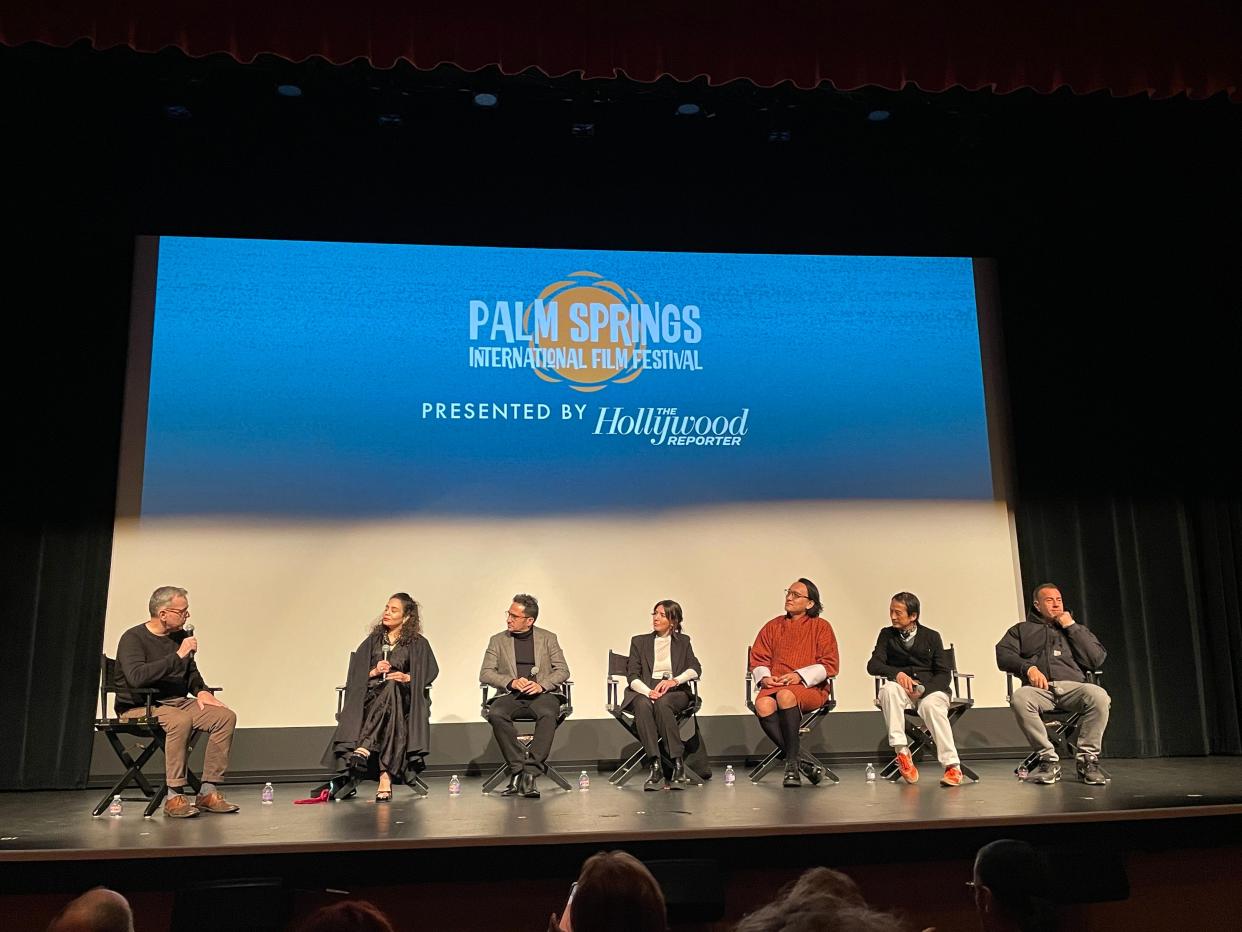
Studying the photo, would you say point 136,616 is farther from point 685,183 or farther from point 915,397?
point 915,397

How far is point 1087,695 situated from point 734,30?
11.9ft

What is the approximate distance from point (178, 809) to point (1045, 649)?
4089 mm

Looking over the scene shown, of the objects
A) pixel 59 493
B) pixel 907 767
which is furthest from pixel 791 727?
pixel 59 493

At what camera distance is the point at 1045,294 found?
680 cm

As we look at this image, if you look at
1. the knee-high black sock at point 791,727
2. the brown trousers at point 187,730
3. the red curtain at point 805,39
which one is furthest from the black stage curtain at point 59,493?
the knee-high black sock at point 791,727

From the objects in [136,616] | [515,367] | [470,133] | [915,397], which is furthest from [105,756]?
[915,397]

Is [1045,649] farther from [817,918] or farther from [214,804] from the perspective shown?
[817,918]

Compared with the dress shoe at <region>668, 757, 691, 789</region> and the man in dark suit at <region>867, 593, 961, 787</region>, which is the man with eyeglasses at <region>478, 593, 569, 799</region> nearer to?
the dress shoe at <region>668, 757, 691, 789</region>

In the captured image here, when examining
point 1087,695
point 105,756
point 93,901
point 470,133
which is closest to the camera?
point 93,901

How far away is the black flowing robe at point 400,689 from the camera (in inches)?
204

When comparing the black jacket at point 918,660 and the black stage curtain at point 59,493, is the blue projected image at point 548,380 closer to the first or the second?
the black stage curtain at point 59,493

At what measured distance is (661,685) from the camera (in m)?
5.54

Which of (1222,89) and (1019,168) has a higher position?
(1019,168)

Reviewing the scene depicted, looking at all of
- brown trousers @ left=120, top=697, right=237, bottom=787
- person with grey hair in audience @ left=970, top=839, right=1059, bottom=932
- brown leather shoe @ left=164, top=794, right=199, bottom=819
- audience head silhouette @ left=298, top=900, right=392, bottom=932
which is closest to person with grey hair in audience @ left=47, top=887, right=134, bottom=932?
audience head silhouette @ left=298, top=900, right=392, bottom=932
